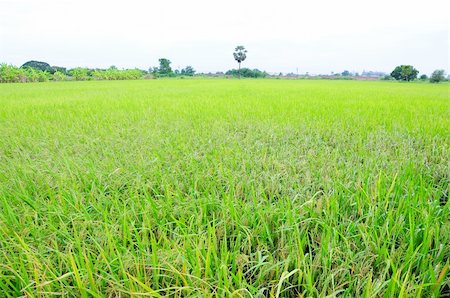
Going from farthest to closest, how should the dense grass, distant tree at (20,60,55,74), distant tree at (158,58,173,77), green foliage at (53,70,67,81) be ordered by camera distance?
1. distant tree at (158,58,173,77)
2. distant tree at (20,60,55,74)
3. green foliage at (53,70,67,81)
4. the dense grass

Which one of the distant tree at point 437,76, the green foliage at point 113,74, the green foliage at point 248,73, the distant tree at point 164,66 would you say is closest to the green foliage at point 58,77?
the green foliage at point 113,74

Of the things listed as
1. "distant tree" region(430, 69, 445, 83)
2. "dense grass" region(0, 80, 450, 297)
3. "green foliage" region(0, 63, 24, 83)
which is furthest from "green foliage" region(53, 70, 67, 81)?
"distant tree" region(430, 69, 445, 83)

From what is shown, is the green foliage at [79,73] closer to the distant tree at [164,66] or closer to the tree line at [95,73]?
the tree line at [95,73]

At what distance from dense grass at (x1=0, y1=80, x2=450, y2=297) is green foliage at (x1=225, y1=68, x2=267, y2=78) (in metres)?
45.2

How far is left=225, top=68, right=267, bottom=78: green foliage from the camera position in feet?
151

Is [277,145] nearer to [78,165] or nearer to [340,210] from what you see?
[340,210]

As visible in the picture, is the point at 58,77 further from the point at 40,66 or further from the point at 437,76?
the point at 437,76

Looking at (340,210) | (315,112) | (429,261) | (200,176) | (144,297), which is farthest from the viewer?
(315,112)

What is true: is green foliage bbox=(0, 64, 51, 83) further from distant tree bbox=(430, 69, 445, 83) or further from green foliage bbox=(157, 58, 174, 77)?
distant tree bbox=(430, 69, 445, 83)

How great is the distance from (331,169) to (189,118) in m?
2.41

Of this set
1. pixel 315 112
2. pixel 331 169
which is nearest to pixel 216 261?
pixel 331 169

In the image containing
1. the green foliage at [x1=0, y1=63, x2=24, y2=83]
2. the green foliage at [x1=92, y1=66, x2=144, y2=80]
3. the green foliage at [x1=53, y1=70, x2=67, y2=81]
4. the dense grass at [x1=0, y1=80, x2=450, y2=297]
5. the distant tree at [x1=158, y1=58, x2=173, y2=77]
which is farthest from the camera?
the distant tree at [x1=158, y1=58, x2=173, y2=77]

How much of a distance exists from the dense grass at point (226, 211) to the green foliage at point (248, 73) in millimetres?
45161

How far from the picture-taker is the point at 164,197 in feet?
4.33
